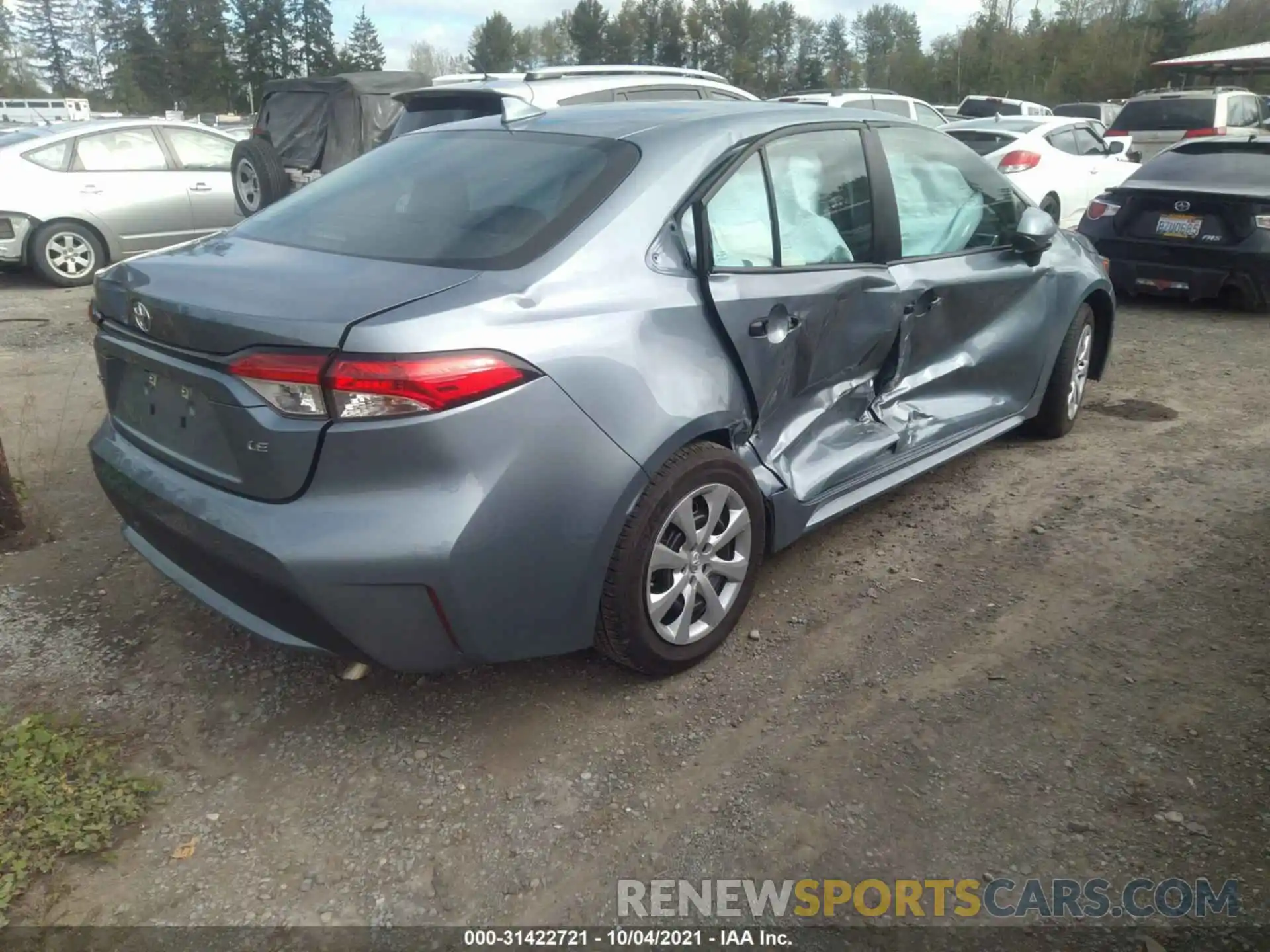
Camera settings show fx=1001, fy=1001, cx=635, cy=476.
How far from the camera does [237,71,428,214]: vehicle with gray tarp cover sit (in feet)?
27.9

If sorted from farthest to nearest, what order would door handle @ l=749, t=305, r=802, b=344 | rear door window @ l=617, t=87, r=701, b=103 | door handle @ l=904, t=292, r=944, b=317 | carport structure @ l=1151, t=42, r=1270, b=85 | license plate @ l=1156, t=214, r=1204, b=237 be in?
carport structure @ l=1151, t=42, r=1270, b=85, license plate @ l=1156, t=214, r=1204, b=237, rear door window @ l=617, t=87, r=701, b=103, door handle @ l=904, t=292, r=944, b=317, door handle @ l=749, t=305, r=802, b=344

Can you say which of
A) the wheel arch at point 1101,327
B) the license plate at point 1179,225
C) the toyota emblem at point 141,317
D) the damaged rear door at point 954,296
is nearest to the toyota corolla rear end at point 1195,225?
the license plate at point 1179,225

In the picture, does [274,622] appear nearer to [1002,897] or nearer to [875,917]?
[875,917]

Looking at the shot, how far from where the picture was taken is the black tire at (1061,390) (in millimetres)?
4762

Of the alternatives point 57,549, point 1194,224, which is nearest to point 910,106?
point 1194,224

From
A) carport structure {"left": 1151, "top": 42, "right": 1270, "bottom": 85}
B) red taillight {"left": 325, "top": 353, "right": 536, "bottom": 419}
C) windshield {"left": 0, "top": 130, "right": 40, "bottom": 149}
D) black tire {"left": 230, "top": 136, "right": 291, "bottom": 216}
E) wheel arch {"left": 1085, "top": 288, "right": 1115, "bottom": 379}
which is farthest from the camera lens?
carport structure {"left": 1151, "top": 42, "right": 1270, "bottom": 85}

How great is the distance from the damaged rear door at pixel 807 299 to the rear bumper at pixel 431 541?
2.40ft

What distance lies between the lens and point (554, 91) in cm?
669

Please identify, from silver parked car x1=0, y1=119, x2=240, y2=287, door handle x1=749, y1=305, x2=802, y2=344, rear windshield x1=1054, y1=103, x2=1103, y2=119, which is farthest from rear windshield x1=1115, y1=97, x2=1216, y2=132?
door handle x1=749, y1=305, x2=802, y2=344

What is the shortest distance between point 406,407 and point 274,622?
0.70m

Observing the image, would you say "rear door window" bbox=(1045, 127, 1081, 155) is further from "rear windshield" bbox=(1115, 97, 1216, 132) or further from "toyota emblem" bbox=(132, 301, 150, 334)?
"toyota emblem" bbox=(132, 301, 150, 334)

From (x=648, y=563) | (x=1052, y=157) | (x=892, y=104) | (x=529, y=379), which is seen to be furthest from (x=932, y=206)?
(x=892, y=104)

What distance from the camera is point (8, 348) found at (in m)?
6.88

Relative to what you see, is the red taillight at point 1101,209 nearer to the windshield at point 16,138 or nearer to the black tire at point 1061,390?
the black tire at point 1061,390
